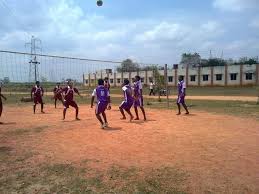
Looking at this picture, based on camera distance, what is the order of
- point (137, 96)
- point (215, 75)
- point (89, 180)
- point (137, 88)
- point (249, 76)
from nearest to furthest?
1. point (89, 180)
2. point (137, 96)
3. point (137, 88)
4. point (249, 76)
5. point (215, 75)

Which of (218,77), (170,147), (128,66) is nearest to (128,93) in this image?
(170,147)

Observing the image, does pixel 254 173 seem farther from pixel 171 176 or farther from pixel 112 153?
pixel 112 153

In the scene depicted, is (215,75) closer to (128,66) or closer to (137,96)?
(128,66)

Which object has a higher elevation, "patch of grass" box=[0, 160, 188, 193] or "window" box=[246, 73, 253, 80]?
"window" box=[246, 73, 253, 80]

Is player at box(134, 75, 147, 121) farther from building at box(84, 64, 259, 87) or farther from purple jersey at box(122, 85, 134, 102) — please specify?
building at box(84, 64, 259, 87)

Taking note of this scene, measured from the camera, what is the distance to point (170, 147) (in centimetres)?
886


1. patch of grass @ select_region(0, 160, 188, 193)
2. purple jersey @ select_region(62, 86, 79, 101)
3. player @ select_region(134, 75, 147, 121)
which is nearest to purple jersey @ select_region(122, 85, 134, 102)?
player @ select_region(134, 75, 147, 121)

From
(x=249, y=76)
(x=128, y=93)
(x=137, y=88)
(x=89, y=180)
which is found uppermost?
(x=249, y=76)

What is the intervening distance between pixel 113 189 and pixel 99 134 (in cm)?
488

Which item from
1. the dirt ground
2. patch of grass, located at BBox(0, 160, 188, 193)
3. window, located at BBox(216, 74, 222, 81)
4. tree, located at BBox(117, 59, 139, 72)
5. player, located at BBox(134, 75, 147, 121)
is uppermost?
tree, located at BBox(117, 59, 139, 72)

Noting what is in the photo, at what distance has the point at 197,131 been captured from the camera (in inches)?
444

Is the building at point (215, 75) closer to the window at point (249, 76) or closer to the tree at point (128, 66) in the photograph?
the window at point (249, 76)

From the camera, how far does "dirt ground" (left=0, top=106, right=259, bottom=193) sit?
6586 mm

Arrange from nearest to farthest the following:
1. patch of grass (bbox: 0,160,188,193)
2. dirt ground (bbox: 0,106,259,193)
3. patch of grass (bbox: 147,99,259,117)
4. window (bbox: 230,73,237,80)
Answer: patch of grass (bbox: 0,160,188,193)
dirt ground (bbox: 0,106,259,193)
patch of grass (bbox: 147,99,259,117)
window (bbox: 230,73,237,80)
